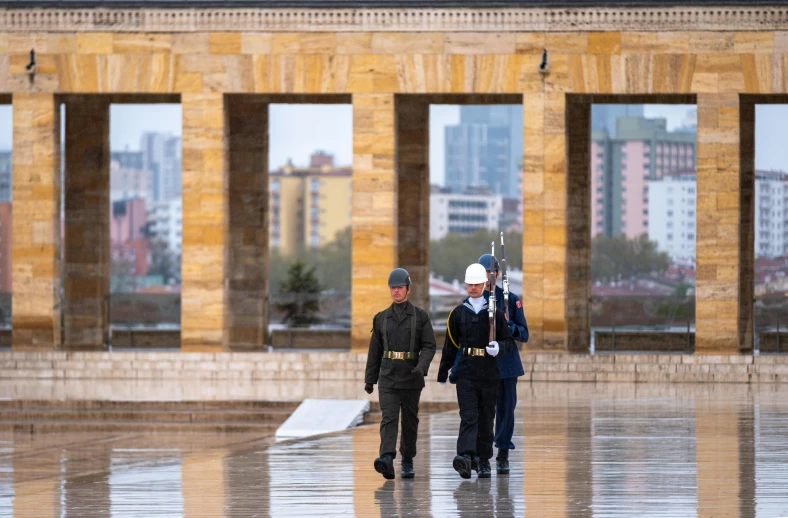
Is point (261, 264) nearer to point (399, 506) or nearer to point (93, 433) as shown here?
point (93, 433)

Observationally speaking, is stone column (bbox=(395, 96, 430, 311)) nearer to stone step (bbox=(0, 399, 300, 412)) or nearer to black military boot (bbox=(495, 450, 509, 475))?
stone step (bbox=(0, 399, 300, 412))

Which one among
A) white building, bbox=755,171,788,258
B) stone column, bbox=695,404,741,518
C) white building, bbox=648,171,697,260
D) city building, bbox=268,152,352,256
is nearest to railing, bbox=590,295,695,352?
stone column, bbox=695,404,741,518

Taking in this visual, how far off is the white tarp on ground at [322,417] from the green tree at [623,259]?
85.6 m

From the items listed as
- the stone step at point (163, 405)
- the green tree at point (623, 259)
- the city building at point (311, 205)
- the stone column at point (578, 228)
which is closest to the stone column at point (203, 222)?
the stone step at point (163, 405)

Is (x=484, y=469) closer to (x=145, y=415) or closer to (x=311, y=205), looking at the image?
(x=145, y=415)

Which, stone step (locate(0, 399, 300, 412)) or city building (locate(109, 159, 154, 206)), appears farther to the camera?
city building (locate(109, 159, 154, 206))

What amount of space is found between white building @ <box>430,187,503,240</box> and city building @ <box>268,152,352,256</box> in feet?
29.1

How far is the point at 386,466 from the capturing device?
13367mm

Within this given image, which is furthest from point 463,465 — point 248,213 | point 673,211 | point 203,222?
point 673,211

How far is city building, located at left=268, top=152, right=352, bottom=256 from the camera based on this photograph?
468 feet

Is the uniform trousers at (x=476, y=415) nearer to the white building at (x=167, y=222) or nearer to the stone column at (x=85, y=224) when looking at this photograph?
the stone column at (x=85, y=224)

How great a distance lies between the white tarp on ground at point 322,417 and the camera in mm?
19844

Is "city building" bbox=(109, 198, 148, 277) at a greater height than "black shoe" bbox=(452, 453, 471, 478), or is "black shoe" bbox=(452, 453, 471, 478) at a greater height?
"city building" bbox=(109, 198, 148, 277)

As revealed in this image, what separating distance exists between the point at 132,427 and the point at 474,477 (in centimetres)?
1016
